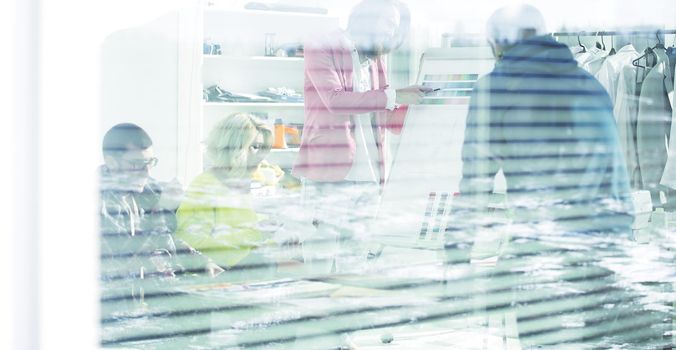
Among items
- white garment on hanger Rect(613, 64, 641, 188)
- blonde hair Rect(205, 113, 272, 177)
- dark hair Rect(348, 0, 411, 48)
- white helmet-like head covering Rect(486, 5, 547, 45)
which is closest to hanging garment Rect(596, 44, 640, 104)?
white garment on hanger Rect(613, 64, 641, 188)

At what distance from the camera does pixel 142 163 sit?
173 cm

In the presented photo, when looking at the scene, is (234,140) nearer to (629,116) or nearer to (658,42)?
(629,116)

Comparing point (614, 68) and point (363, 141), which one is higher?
point (614, 68)

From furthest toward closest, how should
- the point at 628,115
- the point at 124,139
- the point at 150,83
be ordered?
the point at 628,115
the point at 150,83
the point at 124,139

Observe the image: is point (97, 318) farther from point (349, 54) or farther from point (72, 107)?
point (349, 54)

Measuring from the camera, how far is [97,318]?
142 cm

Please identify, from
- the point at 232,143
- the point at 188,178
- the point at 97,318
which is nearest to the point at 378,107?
the point at 232,143

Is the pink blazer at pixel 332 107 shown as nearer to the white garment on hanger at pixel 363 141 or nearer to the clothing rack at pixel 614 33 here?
the white garment on hanger at pixel 363 141

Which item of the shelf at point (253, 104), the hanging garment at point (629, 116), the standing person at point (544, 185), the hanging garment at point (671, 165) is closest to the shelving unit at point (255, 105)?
the shelf at point (253, 104)

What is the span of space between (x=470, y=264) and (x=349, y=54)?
22.7 inches

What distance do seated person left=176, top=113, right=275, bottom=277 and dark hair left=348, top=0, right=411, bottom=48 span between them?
12.3 inches

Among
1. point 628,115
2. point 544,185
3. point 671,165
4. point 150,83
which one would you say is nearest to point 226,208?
point 150,83

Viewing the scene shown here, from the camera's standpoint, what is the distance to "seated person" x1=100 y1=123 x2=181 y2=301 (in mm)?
1552

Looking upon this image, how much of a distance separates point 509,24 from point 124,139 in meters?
1.01
